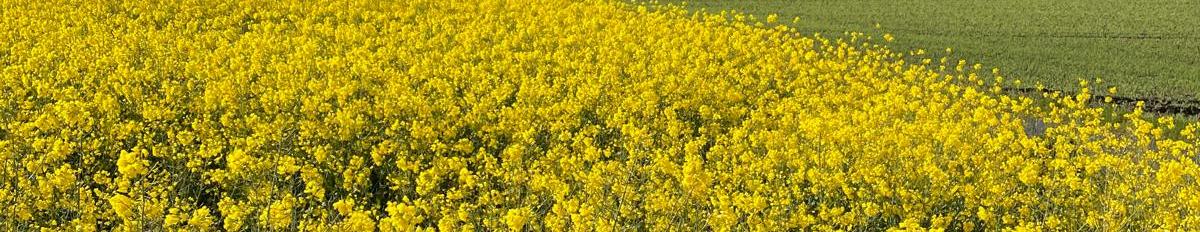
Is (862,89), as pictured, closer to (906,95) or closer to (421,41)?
(906,95)

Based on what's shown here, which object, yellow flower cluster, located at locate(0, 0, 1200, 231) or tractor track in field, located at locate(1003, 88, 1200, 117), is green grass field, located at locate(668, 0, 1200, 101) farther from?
yellow flower cluster, located at locate(0, 0, 1200, 231)

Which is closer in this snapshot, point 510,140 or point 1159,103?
point 510,140

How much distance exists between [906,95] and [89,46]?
802cm

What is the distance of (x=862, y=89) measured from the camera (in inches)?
347

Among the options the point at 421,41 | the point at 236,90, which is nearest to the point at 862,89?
the point at 421,41

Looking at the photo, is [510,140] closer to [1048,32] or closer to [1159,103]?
[1159,103]

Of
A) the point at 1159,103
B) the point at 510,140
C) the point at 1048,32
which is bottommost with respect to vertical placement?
the point at 1048,32

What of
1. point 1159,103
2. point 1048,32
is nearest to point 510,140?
point 1159,103

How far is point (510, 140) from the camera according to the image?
21.0 ft

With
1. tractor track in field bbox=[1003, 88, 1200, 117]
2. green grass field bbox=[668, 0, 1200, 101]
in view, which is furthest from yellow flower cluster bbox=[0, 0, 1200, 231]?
green grass field bbox=[668, 0, 1200, 101]

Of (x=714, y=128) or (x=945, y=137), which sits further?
(x=714, y=128)

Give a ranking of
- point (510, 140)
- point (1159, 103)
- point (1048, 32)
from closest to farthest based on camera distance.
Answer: point (510, 140) < point (1159, 103) < point (1048, 32)

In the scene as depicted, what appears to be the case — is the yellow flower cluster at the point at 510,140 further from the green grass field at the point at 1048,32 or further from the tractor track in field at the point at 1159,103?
the green grass field at the point at 1048,32

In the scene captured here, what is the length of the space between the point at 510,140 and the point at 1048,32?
1633cm
